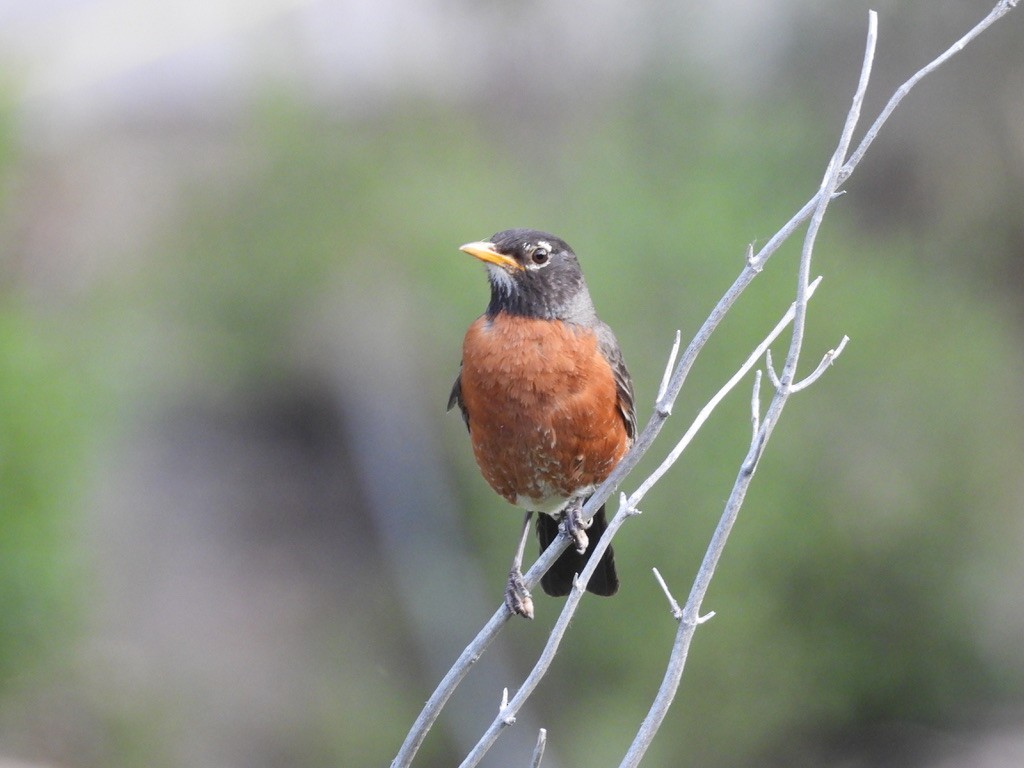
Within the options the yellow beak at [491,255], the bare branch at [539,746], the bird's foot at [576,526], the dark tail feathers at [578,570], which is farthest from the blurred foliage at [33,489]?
the bare branch at [539,746]

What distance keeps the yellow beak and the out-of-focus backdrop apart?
334 centimetres

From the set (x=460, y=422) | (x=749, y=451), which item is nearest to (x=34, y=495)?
(x=460, y=422)

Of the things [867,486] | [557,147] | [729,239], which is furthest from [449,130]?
[867,486]

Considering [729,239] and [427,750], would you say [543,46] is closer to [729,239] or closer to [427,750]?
[729,239]

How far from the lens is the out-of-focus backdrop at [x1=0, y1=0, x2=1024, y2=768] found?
317 inches

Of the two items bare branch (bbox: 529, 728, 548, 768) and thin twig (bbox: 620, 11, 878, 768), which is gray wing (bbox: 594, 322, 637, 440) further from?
bare branch (bbox: 529, 728, 548, 768)

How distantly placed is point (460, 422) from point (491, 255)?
16.3ft

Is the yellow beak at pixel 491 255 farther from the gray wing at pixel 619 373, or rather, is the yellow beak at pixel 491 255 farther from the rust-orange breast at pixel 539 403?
the gray wing at pixel 619 373

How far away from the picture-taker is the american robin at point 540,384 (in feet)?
14.0

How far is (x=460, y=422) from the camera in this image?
9188 millimetres

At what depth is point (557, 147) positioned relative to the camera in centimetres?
1177

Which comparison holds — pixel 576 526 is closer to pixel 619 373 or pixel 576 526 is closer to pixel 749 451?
pixel 619 373

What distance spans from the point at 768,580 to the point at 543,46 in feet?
22.7

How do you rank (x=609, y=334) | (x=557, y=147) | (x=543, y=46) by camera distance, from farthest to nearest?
(x=543, y=46), (x=557, y=147), (x=609, y=334)
